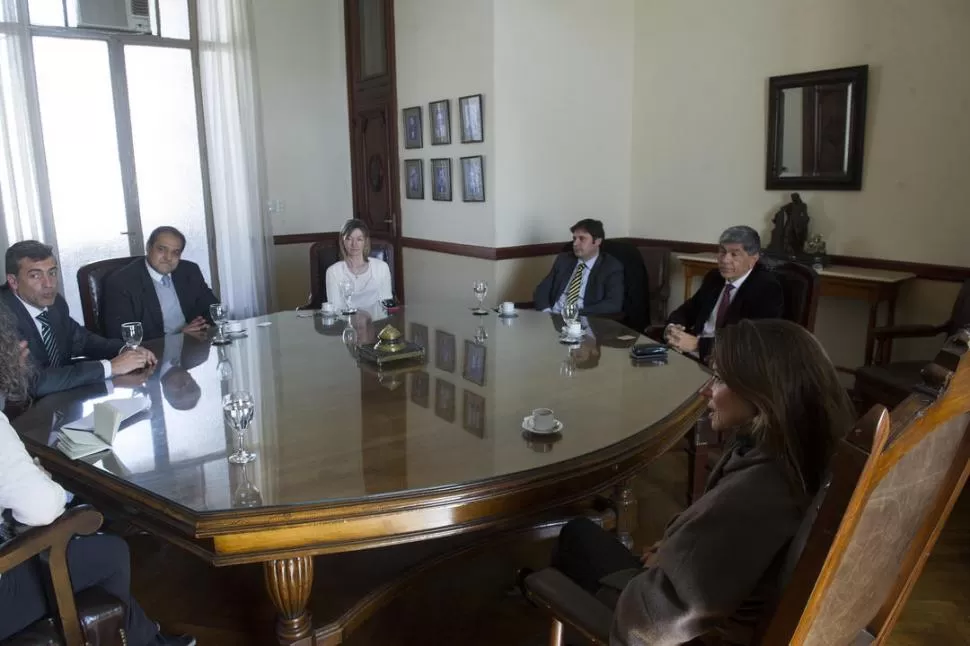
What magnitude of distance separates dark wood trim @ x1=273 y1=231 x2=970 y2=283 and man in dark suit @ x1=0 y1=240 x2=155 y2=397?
2.46 metres

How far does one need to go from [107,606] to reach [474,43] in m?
3.81

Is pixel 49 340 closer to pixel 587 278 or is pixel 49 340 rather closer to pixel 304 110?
pixel 587 278

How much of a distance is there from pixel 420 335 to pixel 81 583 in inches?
57.8

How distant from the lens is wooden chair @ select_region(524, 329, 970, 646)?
0.80 meters

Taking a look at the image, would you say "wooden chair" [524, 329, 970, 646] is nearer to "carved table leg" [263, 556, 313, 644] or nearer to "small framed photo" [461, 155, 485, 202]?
"carved table leg" [263, 556, 313, 644]

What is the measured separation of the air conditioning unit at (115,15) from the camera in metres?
4.60

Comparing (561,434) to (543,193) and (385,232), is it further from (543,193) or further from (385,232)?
(385,232)

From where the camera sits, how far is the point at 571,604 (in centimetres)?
122

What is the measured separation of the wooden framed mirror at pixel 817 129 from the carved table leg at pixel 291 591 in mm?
3534

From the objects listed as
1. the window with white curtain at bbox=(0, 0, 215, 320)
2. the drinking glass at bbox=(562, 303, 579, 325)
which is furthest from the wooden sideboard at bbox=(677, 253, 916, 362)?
the window with white curtain at bbox=(0, 0, 215, 320)

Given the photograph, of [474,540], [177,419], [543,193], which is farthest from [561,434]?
[543,193]

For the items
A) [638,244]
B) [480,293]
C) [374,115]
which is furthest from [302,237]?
[480,293]

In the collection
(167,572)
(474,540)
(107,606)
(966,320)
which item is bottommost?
(167,572)

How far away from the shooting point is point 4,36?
425cm
